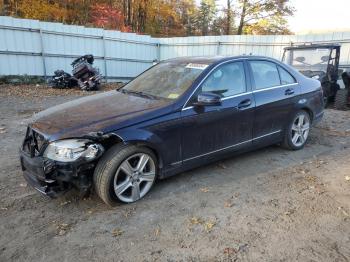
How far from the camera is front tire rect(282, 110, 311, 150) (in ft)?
17.1

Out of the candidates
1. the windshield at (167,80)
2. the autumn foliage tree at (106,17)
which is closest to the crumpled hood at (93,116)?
the windshield at (167,80)

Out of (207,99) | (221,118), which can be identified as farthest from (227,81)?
(207,99)

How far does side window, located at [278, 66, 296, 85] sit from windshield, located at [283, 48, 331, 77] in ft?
16.9

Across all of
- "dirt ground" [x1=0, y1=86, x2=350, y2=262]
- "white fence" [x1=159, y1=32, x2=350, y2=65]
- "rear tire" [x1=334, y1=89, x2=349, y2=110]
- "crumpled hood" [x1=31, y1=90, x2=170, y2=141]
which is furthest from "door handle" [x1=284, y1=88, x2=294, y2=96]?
"white fence" [x1=159, y1=32, x2=350, y2=65]

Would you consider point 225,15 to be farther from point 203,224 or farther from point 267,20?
point 203,224

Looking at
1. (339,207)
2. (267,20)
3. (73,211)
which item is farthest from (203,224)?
(267,20)

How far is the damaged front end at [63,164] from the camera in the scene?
314 cm

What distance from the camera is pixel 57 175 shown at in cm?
315

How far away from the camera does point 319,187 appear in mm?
4051

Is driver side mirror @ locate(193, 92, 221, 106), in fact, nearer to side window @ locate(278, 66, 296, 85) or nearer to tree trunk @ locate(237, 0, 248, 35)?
side window @ locate(278, 66, 296, 85)

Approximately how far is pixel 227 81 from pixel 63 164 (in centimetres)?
241

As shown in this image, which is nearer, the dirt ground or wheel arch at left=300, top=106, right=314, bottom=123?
the dirt ground

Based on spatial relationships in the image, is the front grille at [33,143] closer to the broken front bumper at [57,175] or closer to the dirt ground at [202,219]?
the broken front bumper at [57,175]

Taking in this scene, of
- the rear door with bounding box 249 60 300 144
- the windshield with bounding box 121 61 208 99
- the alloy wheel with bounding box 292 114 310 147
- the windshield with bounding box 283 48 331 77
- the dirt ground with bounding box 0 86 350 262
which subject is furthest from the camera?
the windshield with bounding box 283 48 331 77
